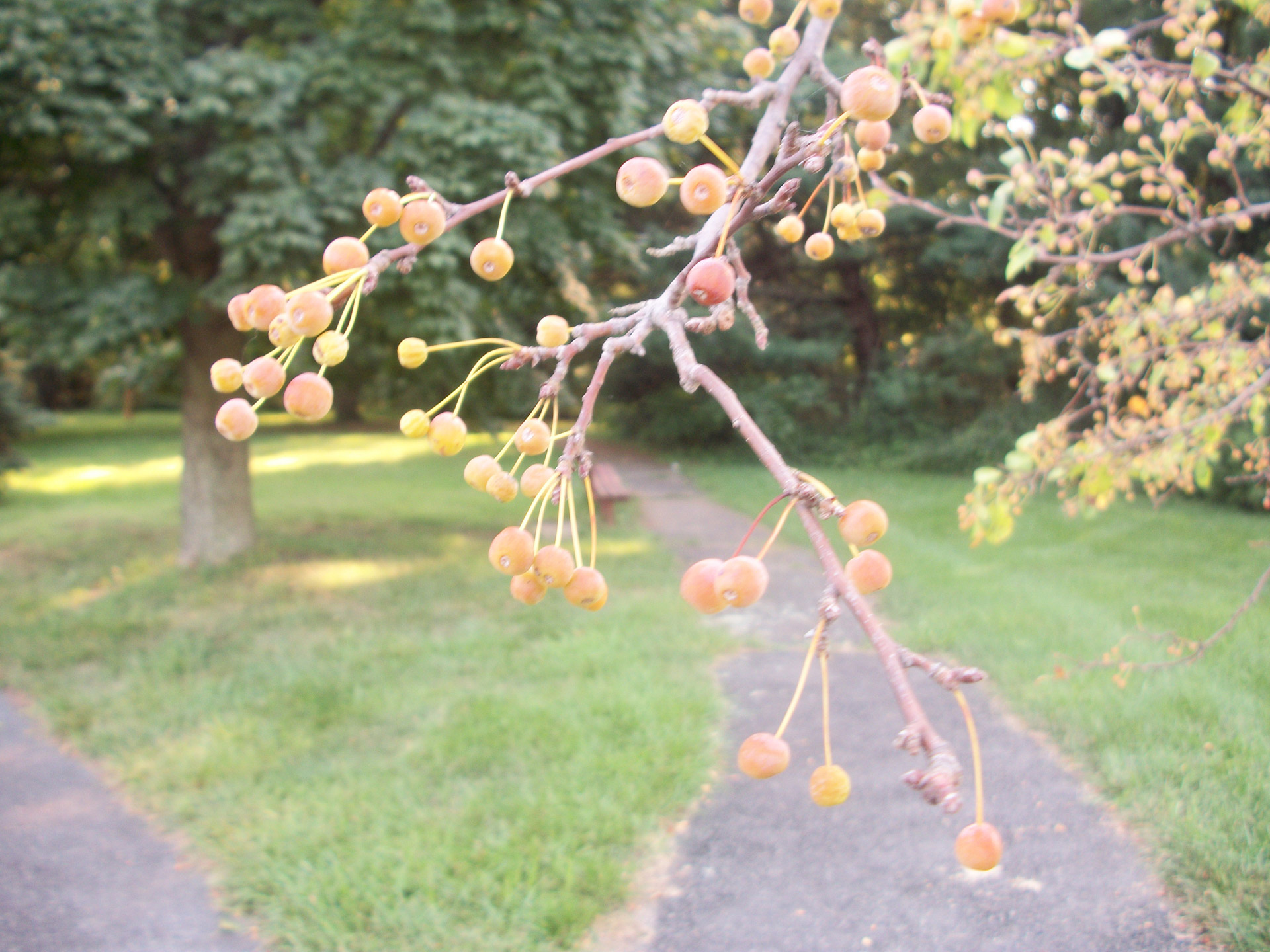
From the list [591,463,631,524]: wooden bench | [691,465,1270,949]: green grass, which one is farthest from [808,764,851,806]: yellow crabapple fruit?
[591,463,631,524]: wooden bench

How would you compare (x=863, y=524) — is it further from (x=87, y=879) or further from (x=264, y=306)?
(x=87, y=879)

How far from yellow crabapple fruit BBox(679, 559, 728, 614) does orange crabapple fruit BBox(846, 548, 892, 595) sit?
95mm

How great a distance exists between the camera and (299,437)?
15.4 meters

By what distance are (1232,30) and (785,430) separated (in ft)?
17.3

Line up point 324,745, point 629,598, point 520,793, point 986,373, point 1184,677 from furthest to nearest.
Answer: point 986,373 → point 629,598 → point 324,745 → point 520,793 → point 1184,677

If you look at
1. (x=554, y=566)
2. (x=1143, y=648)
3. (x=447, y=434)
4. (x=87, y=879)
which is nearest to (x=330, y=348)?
(x=447, y=434)

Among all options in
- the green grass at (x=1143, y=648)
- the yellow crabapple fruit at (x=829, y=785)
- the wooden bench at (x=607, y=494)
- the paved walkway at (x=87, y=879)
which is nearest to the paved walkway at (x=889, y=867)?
the green grass at (x=1143, y=648)

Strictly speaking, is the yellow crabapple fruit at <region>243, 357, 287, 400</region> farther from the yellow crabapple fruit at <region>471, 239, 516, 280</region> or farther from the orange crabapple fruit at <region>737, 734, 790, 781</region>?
the orange crabapple fruit at <region>737, 734, 790, 781</region>

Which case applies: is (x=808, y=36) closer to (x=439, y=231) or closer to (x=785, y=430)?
(x=439, y=231)

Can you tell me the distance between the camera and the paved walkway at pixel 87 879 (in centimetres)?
241

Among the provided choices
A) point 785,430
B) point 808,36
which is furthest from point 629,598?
point 785,430

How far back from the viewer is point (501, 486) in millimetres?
792

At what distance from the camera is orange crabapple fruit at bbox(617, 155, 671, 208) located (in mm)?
696

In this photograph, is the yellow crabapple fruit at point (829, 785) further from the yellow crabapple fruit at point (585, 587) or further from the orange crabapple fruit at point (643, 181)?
the orange crabapple fruit at point (643, 181)
